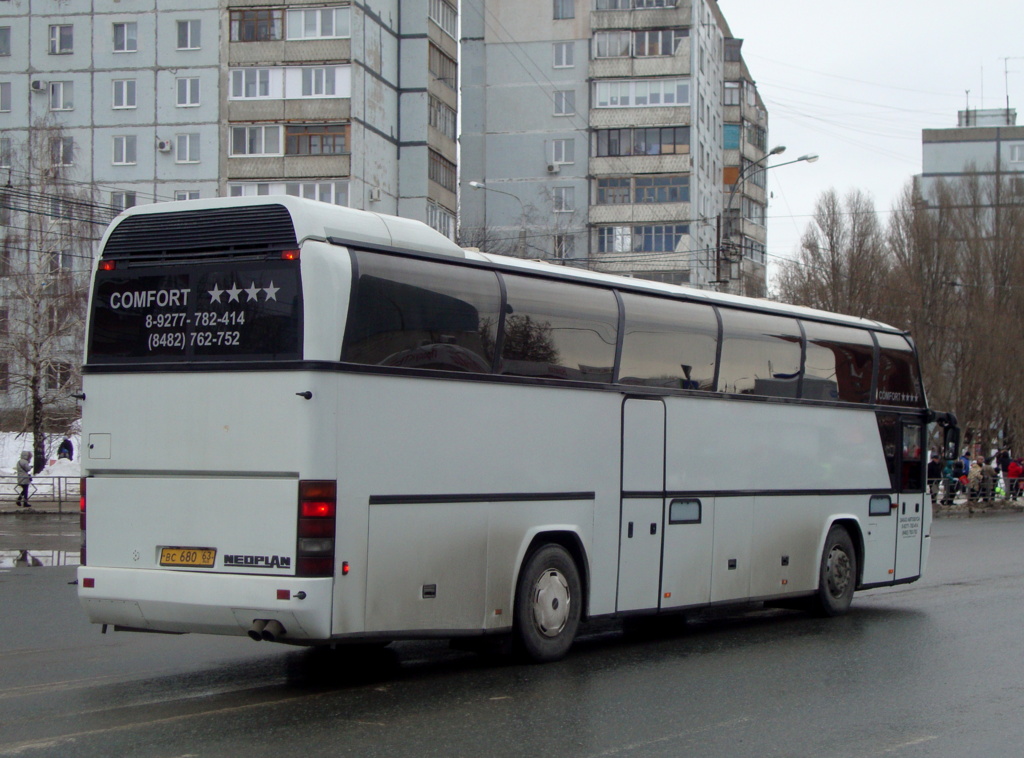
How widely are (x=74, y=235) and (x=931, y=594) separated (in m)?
36.9

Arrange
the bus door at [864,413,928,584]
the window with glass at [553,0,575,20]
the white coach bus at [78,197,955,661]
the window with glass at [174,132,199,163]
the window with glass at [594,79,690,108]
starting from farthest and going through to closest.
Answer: the window with glass at [553,0,575,20] → the window with glass at [594,79,690,108] → the window with glass at [174,132,199,163] → the bus door at [864,413,928,584] → the white coach bus at [78,197,955,661]

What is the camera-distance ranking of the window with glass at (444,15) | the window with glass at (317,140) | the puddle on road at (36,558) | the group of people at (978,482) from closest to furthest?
the puddle on road at (36,558)
the group of people at (978,482)
the window with glass at (317,140)
the window with glass at (444,15)

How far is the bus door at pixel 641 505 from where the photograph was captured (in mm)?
11812

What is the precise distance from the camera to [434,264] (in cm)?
992

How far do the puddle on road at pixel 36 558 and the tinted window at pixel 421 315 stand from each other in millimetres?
11236

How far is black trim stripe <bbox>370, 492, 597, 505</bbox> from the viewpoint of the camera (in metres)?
9.38

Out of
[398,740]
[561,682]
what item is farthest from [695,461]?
[398,740]

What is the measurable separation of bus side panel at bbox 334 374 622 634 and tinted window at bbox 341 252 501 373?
0.59 feet

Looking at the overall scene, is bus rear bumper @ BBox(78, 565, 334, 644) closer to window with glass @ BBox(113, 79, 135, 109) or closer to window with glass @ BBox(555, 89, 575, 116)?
window with glass @ BBox(113, 79, 135, 109)

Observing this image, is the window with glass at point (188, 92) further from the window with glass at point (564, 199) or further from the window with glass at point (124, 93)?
the window with glass at point (564, 199)

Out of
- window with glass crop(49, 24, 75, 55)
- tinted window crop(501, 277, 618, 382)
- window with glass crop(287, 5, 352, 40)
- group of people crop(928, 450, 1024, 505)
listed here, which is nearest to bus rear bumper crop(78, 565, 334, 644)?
tinted window crop(501, 277, 618, 382)

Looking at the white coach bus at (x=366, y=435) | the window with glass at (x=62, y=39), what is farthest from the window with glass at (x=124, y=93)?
the white coach bus at (x=366, y=435)

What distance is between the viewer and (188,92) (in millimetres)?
62625

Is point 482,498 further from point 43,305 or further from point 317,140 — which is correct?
point 317,140
